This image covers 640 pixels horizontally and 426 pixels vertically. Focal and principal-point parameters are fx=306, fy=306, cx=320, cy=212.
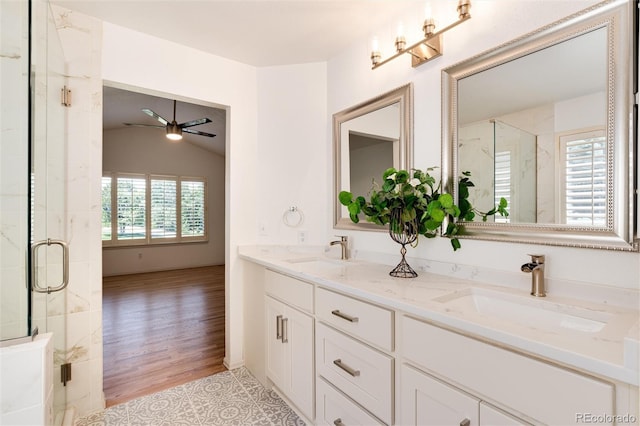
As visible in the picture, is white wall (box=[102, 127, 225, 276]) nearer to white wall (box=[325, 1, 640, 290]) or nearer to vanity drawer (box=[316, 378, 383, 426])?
white wall (box=[325, 1, 640, 290])

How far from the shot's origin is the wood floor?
2283 millimetres

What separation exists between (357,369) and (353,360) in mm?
40

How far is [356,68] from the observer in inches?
88.3

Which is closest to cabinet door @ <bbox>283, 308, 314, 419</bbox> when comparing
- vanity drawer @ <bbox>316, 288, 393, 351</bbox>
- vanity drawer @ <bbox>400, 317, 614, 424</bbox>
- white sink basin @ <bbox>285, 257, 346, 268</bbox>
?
vanity drawer @ <bbox>316, 288, 393, 351</bbox>

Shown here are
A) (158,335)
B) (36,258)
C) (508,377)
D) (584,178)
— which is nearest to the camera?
(508,377)

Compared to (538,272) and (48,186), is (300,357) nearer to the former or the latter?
(538,272)

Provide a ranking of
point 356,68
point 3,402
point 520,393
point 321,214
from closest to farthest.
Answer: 1. point 520,393
2. point 3,402
3. point 356,68
4. point 321,214

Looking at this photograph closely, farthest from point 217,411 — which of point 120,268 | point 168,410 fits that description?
point 120,268

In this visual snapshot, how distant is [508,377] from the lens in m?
0.86

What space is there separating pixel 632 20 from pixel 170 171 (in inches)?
281

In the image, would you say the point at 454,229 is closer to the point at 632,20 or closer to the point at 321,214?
the point at 632,20

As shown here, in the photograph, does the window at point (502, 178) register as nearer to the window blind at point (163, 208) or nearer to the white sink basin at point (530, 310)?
the white sink basin at point (530, 310)

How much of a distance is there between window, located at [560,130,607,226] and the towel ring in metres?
1.77

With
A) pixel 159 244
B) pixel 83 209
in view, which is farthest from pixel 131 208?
pixel 83 209
